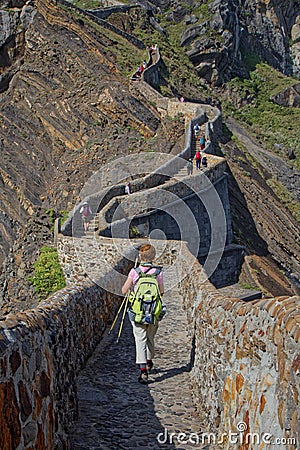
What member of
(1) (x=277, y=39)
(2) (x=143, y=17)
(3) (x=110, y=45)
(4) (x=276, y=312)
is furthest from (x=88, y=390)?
(1) (x=277, y=39)

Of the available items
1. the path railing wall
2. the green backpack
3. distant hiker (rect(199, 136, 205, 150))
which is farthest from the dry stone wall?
distant hiker (rect(199, 136, 205, 150))

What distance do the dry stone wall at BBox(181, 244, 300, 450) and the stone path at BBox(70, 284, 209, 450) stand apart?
0.33 m

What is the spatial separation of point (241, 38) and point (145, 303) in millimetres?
60255

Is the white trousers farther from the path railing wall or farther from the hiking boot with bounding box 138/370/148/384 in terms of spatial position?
the path railing wall

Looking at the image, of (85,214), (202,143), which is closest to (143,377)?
(85,214)

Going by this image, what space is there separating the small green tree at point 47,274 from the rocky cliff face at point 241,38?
34.8 metres

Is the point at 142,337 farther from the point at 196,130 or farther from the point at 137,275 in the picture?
the point at 196,130

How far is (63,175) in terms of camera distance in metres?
29.7

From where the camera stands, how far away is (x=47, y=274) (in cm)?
1934

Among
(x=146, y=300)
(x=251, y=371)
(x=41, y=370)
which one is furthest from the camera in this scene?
(x=146, y=300)

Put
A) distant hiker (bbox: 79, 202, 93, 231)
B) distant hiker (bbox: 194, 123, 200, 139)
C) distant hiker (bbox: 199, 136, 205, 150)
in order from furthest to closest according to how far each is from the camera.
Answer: distant hiker (bbox: 194, 123, 200, 139) < distant hiker (bbox: 199, 136, 205, 150) < distant hiker (bbox: 79, 202, 93, 231)

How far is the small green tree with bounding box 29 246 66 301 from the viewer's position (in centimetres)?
1875

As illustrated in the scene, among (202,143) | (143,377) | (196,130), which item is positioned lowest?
(143,377)

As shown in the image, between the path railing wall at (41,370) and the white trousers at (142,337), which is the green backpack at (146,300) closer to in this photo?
the white trousers at (142,337)
